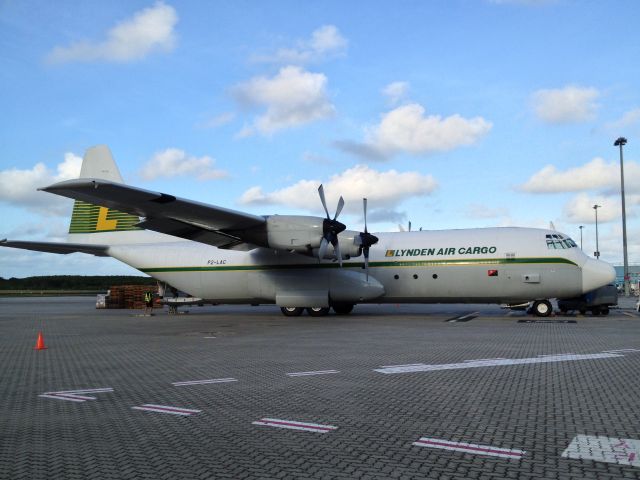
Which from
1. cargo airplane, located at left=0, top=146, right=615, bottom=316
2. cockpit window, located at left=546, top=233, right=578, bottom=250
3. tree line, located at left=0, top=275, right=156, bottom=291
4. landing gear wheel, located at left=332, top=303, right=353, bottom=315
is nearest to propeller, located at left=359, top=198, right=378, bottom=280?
cargo airplane, located at left=0, top=146, right=615, bottom=316

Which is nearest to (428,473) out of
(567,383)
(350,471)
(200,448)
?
(350,471)

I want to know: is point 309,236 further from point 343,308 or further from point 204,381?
point 204,381

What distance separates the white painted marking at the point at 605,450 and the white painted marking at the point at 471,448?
48 centimetres

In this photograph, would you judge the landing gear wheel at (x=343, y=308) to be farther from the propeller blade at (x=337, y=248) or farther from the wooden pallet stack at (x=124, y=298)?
the wooden pallet stack at (x=124, y=298)

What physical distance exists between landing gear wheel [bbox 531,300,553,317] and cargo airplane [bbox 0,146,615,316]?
0.05 metres

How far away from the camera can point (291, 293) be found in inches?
1025

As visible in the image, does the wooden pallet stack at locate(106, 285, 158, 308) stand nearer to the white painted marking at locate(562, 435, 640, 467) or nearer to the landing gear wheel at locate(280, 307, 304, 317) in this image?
the landing gear wheel at locate(280, 307, 304, 317)

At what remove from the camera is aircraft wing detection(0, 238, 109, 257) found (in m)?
25.8

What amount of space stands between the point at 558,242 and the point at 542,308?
3.25m

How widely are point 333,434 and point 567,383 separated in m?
4.78

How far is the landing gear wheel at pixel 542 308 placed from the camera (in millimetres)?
24422

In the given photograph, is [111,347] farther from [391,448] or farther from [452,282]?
[452,282]

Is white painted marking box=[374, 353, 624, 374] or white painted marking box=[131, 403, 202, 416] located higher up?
white painted marking box=[374, 353, 624, 374]

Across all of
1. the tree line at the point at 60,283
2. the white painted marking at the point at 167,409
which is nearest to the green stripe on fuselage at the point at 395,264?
the white painted marking at the point at 167,409
